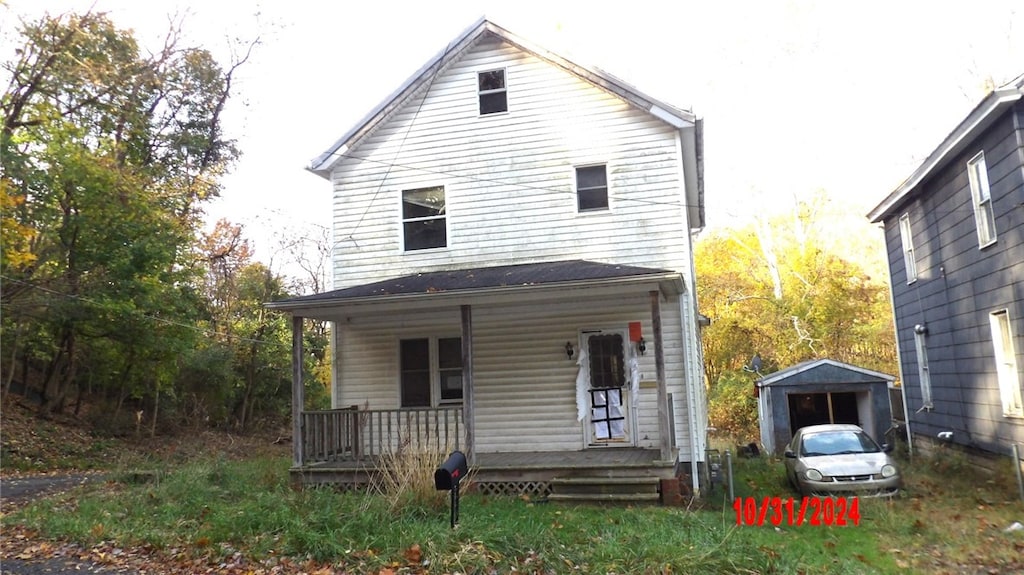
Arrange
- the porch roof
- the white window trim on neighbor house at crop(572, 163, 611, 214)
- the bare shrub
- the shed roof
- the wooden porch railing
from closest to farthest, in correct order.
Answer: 1. the bare shrub
2. the porch roof
3. the wooden porch railing
4. the white window trim on neighbor house at crop(572, 163, 611, 214)
5. the shed roof

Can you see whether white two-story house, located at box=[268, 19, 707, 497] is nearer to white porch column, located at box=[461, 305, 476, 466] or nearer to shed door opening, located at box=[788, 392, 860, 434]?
white porch column, located at box=[461, 305, 476, 466]

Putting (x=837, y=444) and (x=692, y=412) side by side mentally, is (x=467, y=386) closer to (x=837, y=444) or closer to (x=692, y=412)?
(x=692, y=412)

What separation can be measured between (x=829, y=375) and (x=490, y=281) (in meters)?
11.5

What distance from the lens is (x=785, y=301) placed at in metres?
29.4

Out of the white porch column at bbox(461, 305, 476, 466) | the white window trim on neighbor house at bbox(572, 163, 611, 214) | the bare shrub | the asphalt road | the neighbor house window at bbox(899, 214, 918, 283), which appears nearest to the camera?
the asphalt road

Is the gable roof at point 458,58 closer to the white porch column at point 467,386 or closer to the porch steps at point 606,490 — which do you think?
the white porch column at point 467,386

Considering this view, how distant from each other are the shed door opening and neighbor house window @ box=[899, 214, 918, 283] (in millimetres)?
4848

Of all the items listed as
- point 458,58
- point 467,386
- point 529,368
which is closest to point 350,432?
point 467,386

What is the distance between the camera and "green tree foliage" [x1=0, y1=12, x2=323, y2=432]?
15.8 metres

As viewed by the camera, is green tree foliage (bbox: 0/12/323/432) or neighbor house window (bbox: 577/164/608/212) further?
green tree foliage (bbox: 0/12/323/432)

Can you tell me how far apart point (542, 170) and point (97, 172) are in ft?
34.5

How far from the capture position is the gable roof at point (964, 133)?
9.68 meters

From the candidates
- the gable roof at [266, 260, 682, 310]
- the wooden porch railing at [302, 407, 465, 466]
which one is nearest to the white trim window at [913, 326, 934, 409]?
the gable roof at [266, 260, 682, 310]

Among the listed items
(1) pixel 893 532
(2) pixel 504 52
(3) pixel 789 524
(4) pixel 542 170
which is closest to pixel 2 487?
(4) pixel 542 170
